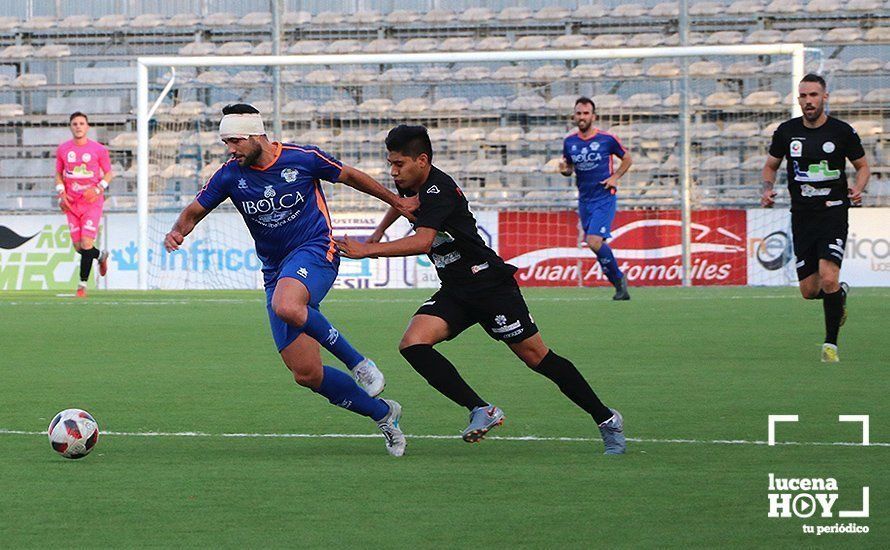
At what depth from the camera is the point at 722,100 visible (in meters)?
25.5

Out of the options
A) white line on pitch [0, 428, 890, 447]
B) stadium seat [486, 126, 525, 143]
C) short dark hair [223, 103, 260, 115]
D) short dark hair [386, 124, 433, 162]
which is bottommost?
white line on pitch [0, 428, 890, 447]

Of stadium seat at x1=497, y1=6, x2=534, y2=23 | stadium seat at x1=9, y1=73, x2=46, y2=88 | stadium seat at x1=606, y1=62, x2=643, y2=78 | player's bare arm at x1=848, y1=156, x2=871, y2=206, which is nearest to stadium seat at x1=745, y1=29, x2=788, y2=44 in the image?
stadium seat at x1=606, y1=62, x2=643, y2=78

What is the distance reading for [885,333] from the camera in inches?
503

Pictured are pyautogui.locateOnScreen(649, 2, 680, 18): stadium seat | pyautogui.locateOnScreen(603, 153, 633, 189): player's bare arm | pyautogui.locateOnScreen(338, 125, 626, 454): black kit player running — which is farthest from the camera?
pyautogui.locateOnScreen(649, 2, 680, 18): stadium seat

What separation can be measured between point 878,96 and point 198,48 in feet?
42.3

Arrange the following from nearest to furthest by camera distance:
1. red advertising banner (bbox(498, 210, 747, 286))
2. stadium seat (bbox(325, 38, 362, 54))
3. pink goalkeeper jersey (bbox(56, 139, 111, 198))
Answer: pink goalkeeper jersey (bbox(56, 139, 111, 198))
red advertising banner (bbox(498, 210, 747, 286))
stadium seat (bbox(325, 38, 362, 54))

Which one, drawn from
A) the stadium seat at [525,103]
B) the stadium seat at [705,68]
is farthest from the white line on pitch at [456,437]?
the stadium seat at [525,103]

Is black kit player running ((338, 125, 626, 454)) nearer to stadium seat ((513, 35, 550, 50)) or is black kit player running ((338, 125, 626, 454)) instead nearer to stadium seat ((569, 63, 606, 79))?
stadium seat ((569, 63, 606, 79))

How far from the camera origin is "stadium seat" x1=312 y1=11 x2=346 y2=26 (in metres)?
28.0

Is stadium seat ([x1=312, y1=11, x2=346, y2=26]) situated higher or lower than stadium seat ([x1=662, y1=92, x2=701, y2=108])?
higher

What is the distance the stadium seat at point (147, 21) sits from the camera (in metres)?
28.5

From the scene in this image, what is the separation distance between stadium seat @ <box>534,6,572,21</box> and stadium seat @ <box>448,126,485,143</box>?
3.30 metres

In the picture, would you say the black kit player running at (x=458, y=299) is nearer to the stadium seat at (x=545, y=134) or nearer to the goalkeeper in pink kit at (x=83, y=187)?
the goalkeeper in pink kit at (x=83, y=187)

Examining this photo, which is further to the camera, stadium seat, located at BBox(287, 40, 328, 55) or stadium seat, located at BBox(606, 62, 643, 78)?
stadium seat, located at BBox(287, 40, 328, 55)
